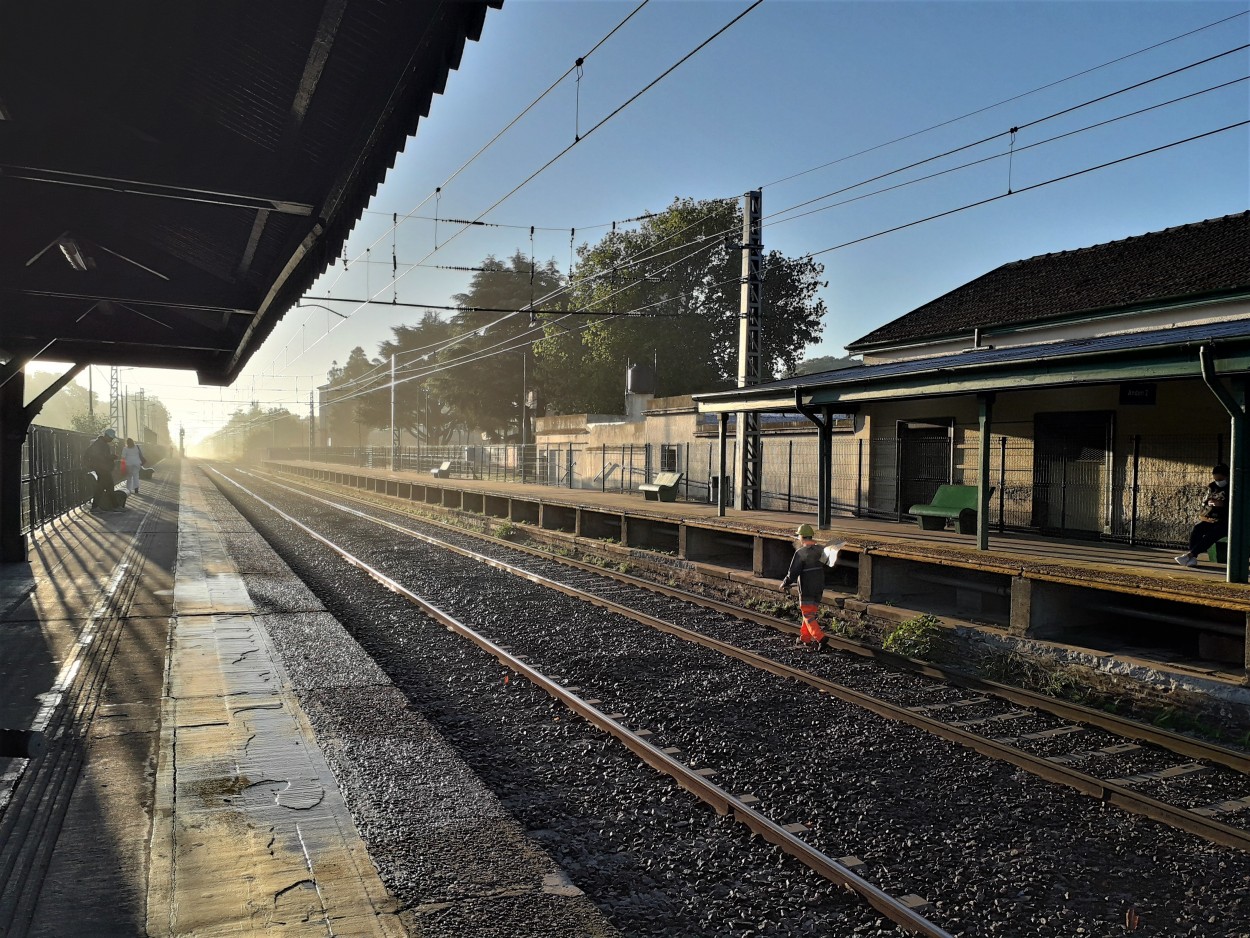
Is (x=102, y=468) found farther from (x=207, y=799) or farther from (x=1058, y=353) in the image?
(x=1058, y=353)

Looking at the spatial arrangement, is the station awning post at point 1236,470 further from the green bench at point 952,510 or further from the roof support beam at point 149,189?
the roof support beam at point 149,189

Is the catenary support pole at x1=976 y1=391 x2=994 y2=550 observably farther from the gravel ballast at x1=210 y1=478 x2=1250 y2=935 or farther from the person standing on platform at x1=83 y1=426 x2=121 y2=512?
the person standing on platform at x1=83 y1=426 x2=121 y2=512

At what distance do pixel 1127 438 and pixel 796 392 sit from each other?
214 inches

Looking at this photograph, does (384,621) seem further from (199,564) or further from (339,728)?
(199,564)

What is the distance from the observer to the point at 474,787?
5562 mm

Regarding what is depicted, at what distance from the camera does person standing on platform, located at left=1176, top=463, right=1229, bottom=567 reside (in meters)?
10.0

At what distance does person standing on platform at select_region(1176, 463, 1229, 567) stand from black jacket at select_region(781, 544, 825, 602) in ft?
13.4

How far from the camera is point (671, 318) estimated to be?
46.2 meters

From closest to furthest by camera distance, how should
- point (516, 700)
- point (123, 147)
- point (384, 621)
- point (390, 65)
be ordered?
1. point (390, 65)
2. point (123, 147)
3. point (516, 700)
4. point (384, 621)

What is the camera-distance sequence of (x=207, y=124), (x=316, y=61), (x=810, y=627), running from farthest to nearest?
(x=810, y=627), (x=207, y=124), (x=316, y=61)

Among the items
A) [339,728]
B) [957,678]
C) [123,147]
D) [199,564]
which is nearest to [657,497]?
[199,564]

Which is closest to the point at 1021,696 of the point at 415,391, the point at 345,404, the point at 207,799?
the point at 207,799

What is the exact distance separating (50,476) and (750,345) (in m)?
15.6

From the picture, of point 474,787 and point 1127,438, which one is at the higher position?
point 1127,438
